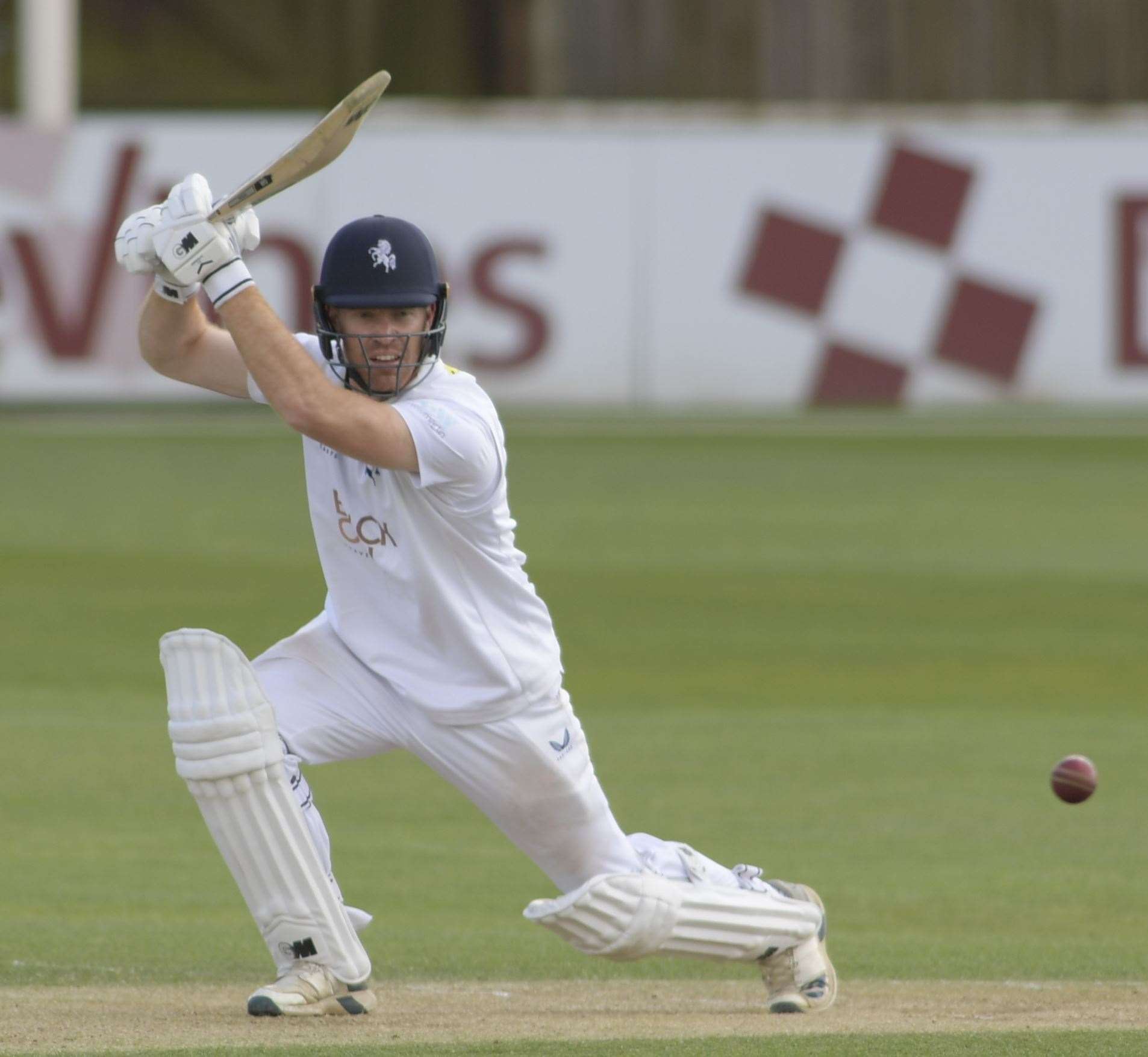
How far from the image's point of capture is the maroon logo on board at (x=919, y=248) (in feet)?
66.6

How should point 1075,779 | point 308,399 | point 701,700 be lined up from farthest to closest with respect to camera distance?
1. point 701,700
2. point 1075,779
3. point 308,399

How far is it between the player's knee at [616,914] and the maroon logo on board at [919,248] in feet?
52.3

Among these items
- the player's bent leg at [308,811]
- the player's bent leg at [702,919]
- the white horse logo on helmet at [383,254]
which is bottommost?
the player's bent leg at [702,919]

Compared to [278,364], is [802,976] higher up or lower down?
lower down

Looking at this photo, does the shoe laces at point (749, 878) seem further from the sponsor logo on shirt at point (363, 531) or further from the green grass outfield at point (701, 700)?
the sponsor logo on shirt at point (363, 531)

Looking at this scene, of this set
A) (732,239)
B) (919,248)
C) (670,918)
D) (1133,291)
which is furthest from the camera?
(732,239)

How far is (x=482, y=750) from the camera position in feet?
15.2

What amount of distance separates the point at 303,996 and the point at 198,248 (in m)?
1.51

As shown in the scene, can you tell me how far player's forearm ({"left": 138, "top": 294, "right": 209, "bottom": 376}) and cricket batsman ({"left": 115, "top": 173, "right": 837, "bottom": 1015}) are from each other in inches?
0.6

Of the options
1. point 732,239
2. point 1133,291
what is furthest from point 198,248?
point 1133,291

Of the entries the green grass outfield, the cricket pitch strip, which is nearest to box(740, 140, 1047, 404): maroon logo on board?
the green grass outfield

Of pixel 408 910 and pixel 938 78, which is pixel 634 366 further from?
pixel 408 910

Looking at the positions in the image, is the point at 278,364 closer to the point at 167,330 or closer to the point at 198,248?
the point at 198,248

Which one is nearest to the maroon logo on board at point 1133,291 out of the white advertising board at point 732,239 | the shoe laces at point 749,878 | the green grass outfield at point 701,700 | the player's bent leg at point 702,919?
the white advertising board at point 732,239
